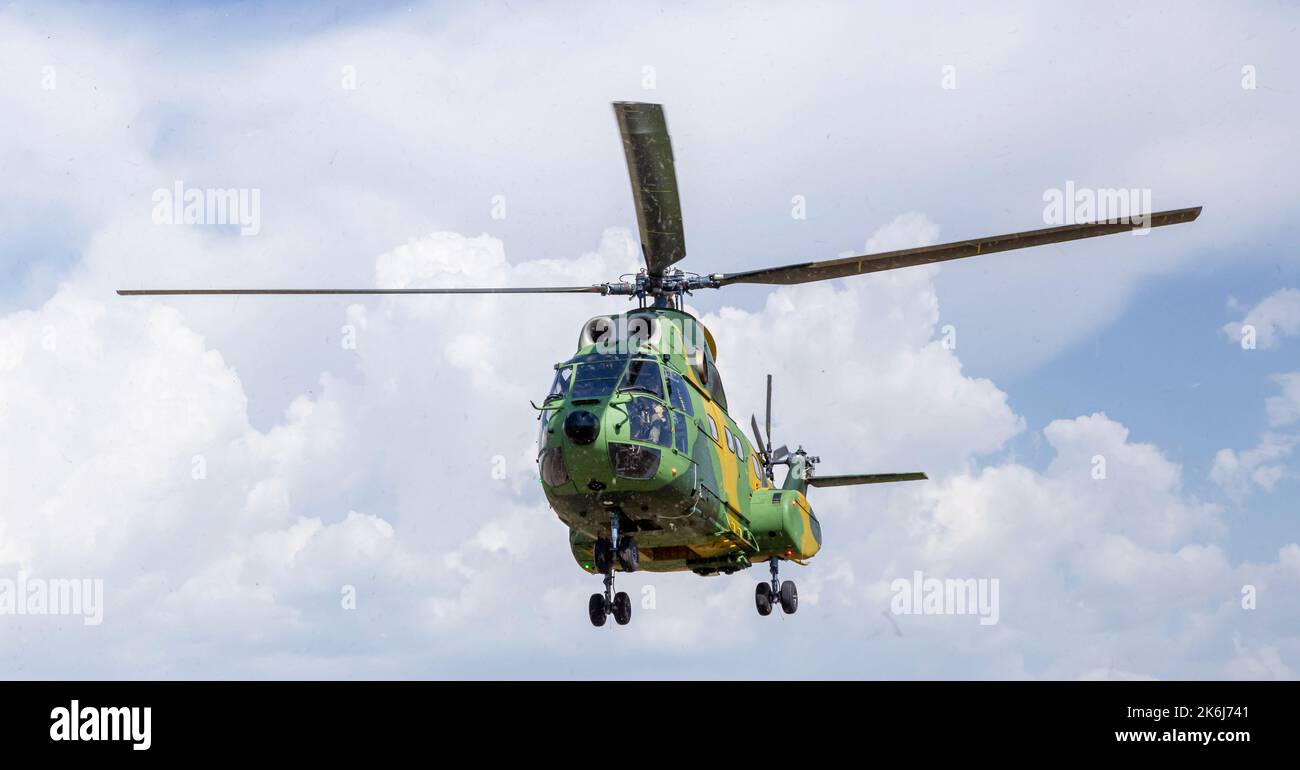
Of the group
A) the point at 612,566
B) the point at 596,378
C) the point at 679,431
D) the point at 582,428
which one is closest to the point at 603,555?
the point at 612,566

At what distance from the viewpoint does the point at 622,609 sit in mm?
25703

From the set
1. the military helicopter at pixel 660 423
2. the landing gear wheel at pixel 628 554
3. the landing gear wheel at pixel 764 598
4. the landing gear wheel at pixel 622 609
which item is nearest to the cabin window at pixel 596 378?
the military helicopter at pixel 660 423

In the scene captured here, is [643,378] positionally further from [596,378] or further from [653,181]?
[653,181]

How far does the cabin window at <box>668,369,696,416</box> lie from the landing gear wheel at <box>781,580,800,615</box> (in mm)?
Answer: 5805

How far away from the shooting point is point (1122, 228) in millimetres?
23797

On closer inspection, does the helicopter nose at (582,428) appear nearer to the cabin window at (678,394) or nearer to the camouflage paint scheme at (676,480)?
the camouflage paint scheme at (676,480)

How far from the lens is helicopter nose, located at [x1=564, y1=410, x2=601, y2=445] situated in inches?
927

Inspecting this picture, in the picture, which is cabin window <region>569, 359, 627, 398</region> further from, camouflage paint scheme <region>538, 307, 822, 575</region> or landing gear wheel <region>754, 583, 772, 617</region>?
landing gear wheel <region>754, 583, 772, 617</region>

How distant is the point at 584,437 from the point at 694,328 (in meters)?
5.08

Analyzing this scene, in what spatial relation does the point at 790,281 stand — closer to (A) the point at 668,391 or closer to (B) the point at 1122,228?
(A) the point at 668,391

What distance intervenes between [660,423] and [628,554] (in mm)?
2385

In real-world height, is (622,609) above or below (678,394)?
below
